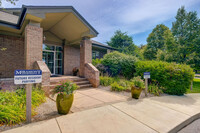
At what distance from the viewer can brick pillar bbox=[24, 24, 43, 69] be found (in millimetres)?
5508

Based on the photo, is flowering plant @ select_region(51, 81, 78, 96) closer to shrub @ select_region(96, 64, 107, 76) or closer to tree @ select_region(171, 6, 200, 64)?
shrub @ select_region(96, 64, 107, 76)

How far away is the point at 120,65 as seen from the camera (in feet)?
30.8

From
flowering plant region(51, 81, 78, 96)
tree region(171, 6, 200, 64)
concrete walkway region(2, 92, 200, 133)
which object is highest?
tree region(171, 6, 200, 64)

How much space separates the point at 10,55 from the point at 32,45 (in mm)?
4210

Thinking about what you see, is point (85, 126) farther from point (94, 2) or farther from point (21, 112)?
point (94, 2)

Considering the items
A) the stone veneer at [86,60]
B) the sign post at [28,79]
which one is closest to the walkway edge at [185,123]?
the sign post at [28,79]

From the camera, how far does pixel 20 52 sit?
851cm

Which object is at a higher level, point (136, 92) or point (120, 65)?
point (120, 65)

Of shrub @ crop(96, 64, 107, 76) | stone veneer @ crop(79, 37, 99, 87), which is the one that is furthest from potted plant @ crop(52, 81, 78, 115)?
shrub @ crop(96, 64, 107, 76)

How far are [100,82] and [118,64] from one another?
2.75m

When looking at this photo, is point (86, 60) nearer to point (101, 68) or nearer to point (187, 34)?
point (101, 68)

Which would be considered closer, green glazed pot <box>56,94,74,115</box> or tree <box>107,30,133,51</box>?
green glazed pot <box>56,94,74,115</box>

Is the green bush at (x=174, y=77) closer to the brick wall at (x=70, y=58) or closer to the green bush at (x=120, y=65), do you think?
the green bush at (x=120, y=65)

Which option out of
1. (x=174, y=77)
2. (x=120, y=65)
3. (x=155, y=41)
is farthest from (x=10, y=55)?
(x=155, y=41)
